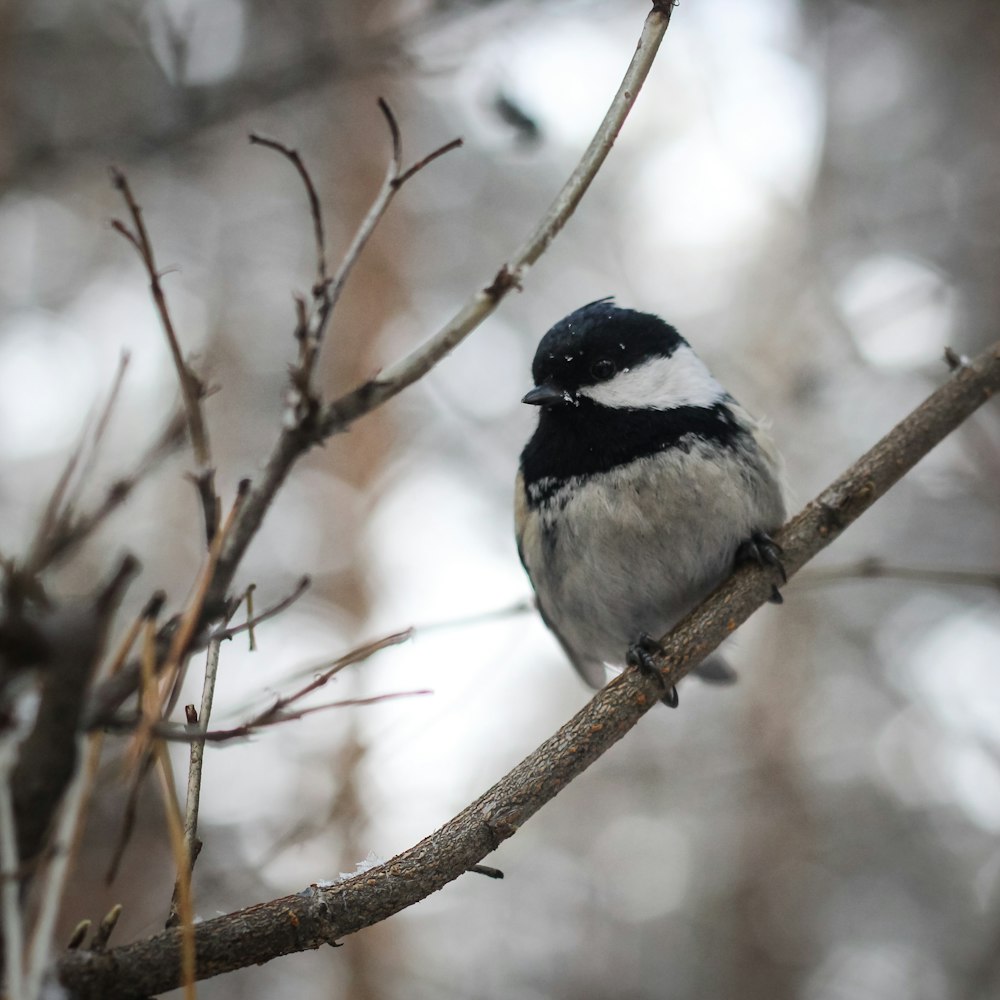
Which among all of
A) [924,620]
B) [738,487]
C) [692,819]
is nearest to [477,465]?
[692,819]

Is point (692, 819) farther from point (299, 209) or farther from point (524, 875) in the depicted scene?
point (299, 209)

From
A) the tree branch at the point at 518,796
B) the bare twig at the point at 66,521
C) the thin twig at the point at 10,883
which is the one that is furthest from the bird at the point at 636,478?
the thin twig at the point at 10,883

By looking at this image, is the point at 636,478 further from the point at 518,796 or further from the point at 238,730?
the point at 238,730

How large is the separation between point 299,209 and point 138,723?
23.9 ft

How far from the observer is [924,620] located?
760 centimetres

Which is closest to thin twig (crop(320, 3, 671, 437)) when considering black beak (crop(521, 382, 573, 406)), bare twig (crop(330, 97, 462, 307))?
bare twig (crop(330, 97, 462, 307))

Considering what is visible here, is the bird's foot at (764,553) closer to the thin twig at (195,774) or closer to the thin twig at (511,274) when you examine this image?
the thin twig at (511,274)

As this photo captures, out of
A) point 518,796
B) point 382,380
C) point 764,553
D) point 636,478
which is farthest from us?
point 636,478

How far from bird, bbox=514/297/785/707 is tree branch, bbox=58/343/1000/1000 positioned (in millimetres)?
174

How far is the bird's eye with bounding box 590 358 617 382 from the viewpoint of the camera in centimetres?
282

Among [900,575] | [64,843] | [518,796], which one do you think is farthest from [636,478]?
[64,843]

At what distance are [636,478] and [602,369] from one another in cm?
37

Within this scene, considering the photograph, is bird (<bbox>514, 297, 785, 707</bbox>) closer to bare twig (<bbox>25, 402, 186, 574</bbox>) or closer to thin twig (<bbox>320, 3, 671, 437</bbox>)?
thin twig (<bbox>320, 3, 671, 437</bbox>)

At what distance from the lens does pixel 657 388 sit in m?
2.86
